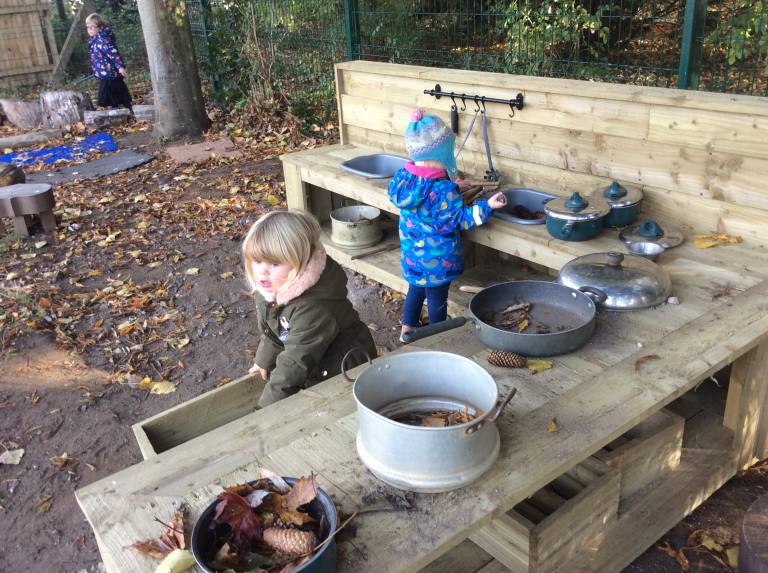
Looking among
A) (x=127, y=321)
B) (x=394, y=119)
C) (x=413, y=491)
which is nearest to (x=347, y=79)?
(x=394, y=119)

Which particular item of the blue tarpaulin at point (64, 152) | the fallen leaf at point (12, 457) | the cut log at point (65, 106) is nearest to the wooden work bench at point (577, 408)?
the fallen leaf at point (12, 457)

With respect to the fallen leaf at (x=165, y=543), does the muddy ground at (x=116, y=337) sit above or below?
below

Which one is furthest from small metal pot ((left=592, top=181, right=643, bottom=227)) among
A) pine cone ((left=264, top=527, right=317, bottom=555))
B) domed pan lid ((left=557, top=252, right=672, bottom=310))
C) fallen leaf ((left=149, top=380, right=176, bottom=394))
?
fallen leaf ((left=149, top=380, right=176, bottom=394))

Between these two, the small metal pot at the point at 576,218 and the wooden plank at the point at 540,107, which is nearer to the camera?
the small metal pot at the point at 576,218

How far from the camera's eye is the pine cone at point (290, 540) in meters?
1.47

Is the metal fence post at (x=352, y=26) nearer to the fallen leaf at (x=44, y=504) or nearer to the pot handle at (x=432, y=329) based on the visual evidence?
the fallen leaf at (x=44, y=504)

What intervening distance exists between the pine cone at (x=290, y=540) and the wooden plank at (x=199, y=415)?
1.34 m

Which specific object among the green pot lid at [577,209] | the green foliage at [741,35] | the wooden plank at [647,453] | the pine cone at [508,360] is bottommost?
the wooden plank at [647,453]

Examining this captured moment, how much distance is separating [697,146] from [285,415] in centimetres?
238

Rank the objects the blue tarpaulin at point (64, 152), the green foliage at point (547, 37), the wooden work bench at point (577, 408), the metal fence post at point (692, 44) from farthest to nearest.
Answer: the blue tarpaulin at point (64, 152)
the green foliage at point (547, 37)
the metal fence post at point (692, 44)
the wooden work bench at point (577, 408)

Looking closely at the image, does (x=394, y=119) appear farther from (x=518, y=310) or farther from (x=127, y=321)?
(x=518, y=310)

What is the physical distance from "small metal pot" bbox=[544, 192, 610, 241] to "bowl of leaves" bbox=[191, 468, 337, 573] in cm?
211

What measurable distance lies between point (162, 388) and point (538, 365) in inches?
105

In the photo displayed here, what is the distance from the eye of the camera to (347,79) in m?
5.50
